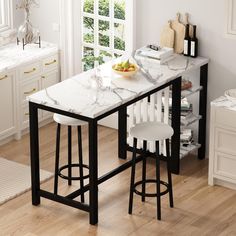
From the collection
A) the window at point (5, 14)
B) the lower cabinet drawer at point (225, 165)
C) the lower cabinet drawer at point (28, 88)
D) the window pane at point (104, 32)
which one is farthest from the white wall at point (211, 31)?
the window at point (5, 14)

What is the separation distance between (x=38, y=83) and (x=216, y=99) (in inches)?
81.5

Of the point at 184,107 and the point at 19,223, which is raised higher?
the point at 184,107

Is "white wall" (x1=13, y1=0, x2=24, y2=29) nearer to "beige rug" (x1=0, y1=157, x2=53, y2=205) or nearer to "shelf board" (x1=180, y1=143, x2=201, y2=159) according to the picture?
"beige rug" (x1=0, y1=157, x2=53, y2=205)

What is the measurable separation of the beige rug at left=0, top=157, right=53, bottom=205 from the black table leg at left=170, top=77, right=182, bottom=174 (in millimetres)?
1128

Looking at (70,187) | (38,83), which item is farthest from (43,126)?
(70,187)

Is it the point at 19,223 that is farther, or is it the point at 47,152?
the point at 47,152

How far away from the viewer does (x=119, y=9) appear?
7832 millimetres

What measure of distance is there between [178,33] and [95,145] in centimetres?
181

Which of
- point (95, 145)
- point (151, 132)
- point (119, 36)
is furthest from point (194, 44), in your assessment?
point (95, 145)

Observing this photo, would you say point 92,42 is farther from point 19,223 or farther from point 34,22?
point 19,223

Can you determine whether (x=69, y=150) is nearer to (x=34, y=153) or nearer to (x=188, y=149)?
(x=34, y=153)

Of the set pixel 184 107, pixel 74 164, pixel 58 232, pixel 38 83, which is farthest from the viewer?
pixel 38 83

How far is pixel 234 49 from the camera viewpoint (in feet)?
23.4

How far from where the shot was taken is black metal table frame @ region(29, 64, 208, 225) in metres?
6.10
